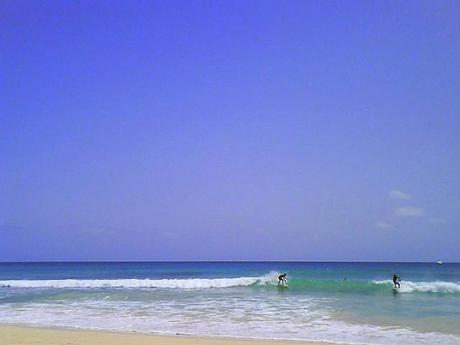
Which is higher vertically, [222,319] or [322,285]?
[222,319]

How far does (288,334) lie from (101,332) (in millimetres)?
4332

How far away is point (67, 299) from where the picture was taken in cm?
2075

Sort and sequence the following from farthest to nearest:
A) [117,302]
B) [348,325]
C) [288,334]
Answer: [117,302] → [348,325] → [288,334]

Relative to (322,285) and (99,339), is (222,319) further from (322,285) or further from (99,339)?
(322,285)

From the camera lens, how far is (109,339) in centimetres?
1048

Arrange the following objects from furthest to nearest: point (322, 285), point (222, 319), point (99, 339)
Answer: point (322, 285)
point (222, 319)
point (99, 339)

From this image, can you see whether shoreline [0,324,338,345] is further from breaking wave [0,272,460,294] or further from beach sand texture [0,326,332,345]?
breaking wave [0,272,460,294]

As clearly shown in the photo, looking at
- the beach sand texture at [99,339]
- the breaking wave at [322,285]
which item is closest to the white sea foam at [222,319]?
the beach sand texture at [99,339]

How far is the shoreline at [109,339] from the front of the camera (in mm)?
10055

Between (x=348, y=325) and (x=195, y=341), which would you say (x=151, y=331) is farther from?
(x=348, y=325)

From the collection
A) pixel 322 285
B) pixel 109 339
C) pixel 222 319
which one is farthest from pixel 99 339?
pixel 322 285

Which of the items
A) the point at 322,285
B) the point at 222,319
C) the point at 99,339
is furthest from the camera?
the point at 322,285

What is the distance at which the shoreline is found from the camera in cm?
1005

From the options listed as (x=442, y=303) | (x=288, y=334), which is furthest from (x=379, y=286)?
(x=288, y=334)
